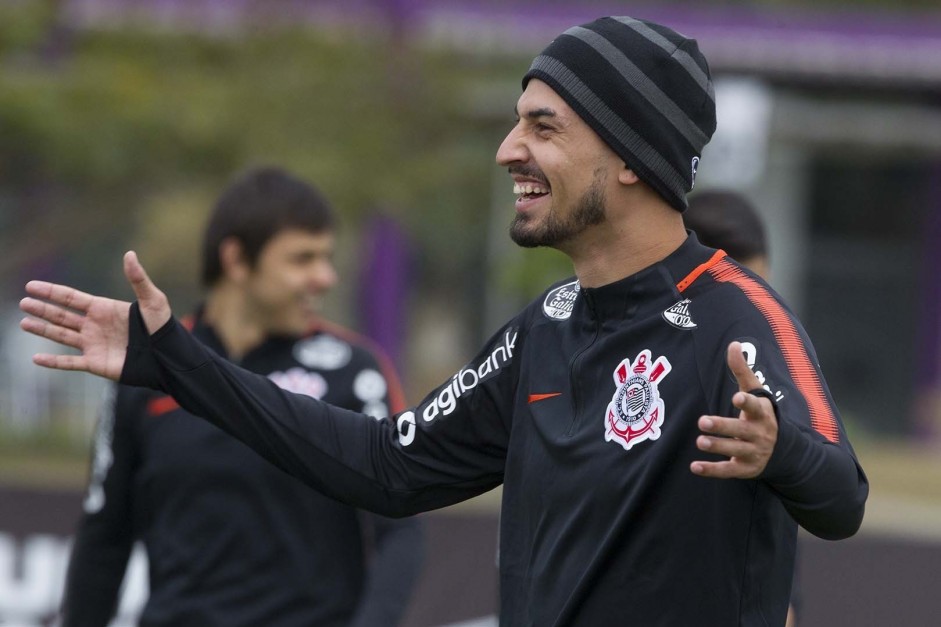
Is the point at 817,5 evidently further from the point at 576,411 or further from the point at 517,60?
the point at 576,411

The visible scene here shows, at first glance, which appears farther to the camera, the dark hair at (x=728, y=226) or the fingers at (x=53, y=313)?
the dark hair at (x=728, y=226)

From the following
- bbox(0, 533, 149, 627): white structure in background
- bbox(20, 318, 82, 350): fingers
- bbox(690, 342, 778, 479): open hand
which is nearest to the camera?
bbox(690, 342, 778, 479): open hand

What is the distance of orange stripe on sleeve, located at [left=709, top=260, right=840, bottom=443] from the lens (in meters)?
2.29

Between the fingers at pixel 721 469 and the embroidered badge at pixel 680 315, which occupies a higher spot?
the embroidered badge at pixel 680 315

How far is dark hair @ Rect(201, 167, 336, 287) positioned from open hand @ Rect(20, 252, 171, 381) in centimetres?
116

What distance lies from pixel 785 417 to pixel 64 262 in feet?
58.0

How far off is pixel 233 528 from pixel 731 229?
1422mm

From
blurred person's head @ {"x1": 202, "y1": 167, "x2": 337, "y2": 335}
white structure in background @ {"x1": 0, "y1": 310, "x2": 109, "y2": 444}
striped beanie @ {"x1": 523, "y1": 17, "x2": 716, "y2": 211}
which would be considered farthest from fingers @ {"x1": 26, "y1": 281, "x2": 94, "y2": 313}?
white structure in background @ {"x1": 0, "y1": 310, "x2": 109, "y2": 444}

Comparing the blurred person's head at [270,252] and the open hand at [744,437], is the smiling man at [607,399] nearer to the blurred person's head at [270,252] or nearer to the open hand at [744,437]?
the open hand at [744,437]

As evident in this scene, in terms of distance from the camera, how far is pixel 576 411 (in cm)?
259

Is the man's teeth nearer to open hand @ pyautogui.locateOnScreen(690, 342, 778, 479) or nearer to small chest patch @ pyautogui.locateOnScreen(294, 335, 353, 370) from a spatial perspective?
open hand @ pyautogui.locateOnScreen(690, 342, 778, 479)

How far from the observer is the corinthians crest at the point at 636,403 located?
244 centimetres

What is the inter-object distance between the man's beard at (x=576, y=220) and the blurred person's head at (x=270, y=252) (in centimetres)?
134

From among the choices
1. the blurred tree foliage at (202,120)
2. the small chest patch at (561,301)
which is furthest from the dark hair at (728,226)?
the blurred tree foliage at (202,120)
